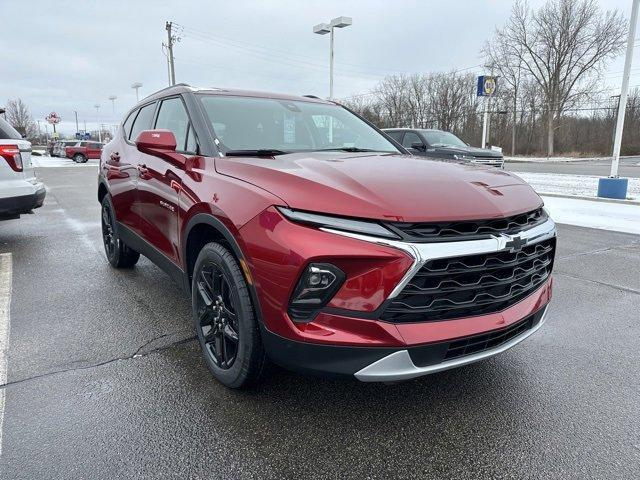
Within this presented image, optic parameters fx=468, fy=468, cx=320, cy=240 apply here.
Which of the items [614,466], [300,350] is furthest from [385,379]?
[614,466]

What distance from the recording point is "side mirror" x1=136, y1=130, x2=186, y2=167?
10.0 feet

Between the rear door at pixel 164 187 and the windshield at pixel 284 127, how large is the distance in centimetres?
30

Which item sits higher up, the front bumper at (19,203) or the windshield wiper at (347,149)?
the windshield wiper at (347,149)

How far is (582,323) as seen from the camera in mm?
3773

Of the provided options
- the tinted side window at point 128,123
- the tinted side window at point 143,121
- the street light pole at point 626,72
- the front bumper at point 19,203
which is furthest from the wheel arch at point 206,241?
the street light pole at point 626,72

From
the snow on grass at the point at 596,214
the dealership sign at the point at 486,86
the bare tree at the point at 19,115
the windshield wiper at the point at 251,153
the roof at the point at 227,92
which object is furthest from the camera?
the bare tree at the point at 19,115

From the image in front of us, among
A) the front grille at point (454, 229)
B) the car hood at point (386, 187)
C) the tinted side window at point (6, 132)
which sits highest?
the tinted side window at point (6, 132)

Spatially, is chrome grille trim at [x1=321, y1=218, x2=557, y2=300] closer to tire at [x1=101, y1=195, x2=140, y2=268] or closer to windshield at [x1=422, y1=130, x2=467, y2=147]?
tire at [x1=101, y1=195, x2=140, y2=268]

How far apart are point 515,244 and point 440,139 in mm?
11391

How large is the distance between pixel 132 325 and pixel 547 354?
3068mm

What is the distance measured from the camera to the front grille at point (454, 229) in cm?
204

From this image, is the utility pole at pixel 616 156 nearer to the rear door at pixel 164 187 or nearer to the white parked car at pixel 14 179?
the rear door at pixel 164 187

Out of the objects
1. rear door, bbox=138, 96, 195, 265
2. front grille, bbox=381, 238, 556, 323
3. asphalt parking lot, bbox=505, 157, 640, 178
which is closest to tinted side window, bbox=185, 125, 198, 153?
rear door, bbox=138, 96, 195, 265

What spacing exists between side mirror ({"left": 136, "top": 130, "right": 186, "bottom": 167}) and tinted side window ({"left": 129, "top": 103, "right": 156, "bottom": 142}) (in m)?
1.07
